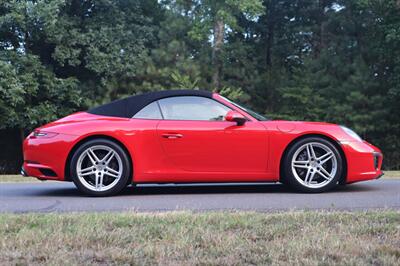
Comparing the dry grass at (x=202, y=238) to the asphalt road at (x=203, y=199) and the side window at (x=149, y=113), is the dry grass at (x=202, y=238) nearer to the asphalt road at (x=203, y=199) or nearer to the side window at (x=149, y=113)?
the asphalt road at (x=203, y=199)

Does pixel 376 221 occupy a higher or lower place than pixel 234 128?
lower

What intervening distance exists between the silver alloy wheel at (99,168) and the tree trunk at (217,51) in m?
18.8

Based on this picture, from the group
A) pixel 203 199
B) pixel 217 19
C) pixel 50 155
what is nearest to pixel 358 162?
pixel 203 199

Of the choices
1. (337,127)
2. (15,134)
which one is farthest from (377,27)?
(337,127)

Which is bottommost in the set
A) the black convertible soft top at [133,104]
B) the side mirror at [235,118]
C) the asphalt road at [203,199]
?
the asphalt road at [203,199]

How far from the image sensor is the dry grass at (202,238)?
3508mm

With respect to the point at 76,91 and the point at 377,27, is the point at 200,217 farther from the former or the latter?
the point at 377,27

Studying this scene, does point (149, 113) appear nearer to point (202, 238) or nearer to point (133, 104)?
point (133, 104)

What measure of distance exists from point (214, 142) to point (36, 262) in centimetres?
347

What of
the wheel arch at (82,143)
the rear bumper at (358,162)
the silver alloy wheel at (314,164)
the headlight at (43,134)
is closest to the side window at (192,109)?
the wheel arch at (82,143)

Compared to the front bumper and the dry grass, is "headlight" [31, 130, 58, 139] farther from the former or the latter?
the dry grass

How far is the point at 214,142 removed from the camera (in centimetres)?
666

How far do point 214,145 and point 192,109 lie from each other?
557 mm

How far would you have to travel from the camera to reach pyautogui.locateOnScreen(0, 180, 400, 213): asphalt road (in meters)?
5.69
